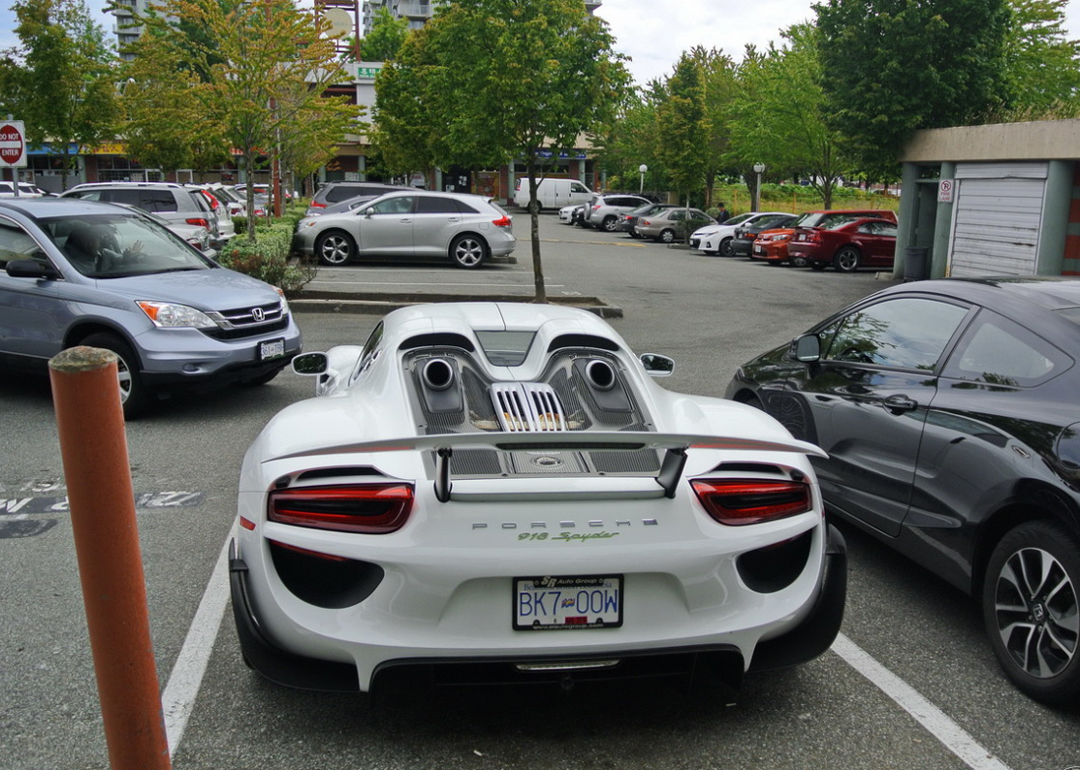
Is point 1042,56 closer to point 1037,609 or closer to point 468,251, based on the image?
point 468,251

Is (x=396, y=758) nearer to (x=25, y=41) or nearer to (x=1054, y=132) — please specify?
(x=1054, y=132)

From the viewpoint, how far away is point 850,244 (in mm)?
27438

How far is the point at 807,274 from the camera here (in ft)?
86.7

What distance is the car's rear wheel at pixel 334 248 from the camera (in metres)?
21.5

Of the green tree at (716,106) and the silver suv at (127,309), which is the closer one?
the silver suv at (127,309)

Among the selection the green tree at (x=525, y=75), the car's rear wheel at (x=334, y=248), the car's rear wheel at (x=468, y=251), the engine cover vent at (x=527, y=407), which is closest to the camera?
the engine cover vent at (x=527, y=407)

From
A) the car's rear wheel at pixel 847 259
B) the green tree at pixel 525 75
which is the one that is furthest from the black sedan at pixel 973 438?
the car's rear wheel at pixel 847 259

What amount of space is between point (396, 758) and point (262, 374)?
233 inches

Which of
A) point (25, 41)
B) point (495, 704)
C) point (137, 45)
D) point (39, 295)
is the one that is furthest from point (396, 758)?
point (137, 45)

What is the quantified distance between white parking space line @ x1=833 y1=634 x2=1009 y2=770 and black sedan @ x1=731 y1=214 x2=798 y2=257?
27817 mm

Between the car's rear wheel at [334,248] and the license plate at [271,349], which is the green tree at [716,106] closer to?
the car's rear wheel at [334,248]

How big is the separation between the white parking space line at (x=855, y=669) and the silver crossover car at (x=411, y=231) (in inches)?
696

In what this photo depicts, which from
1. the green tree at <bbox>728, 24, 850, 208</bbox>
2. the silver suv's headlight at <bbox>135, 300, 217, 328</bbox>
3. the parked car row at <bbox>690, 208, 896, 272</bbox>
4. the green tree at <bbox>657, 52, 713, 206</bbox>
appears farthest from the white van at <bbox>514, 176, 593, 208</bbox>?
the silver suv's headlight at <bbox>135, 300, 217, 328</bbox>

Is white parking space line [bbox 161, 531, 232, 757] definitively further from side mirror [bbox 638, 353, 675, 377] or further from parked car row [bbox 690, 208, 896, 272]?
parked car row [bbox 690, 208, 896, 272]
